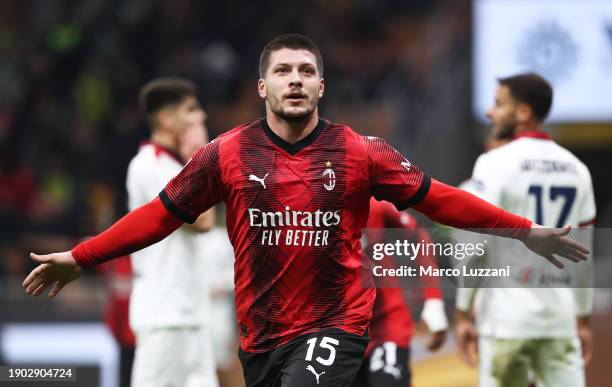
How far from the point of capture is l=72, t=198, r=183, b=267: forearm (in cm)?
530

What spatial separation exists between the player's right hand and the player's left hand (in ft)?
6.67

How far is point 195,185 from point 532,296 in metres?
2.39

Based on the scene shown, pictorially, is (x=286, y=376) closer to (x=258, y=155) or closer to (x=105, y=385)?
(x=258, y=155)

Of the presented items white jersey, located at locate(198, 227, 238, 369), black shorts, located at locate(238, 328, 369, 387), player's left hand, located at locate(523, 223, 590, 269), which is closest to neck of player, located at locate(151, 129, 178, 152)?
black shorts, located at locate(238, 328, 369, 387)

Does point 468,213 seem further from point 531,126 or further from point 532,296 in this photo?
point 531,126

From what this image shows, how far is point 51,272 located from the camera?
530 cm

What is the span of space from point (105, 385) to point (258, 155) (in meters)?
5.75

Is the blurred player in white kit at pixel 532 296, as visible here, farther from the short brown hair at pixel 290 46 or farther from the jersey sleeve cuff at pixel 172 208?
the jersey sleeve cuff at pixel 172 208

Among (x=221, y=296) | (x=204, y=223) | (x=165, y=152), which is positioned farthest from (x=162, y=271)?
(x=221, y=296)

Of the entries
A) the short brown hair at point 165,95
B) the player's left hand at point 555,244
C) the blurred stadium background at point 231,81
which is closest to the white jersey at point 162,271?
the short brown hair at point 165,95

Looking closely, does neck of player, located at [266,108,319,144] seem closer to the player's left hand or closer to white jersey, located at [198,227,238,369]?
the player's left hand

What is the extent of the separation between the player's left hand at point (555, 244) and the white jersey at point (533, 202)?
1392 millimetres

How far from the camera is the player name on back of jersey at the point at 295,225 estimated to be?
523 cm

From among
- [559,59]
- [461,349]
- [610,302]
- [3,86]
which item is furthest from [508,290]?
[3,86]
